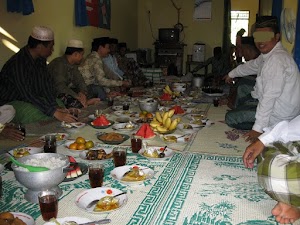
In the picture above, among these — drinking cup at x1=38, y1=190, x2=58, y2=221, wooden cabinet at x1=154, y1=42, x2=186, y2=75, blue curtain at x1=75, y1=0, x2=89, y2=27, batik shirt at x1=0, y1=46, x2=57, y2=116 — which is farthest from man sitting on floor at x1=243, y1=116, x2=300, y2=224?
wooden cabinet at x1=154, y1=42, x2=186, y2=75

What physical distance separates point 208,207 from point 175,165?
0.49 metres

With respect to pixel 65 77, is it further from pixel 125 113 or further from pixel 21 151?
pixel 21 151

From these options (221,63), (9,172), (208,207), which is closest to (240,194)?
(208,207)

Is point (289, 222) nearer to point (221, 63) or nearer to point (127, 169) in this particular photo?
point (127, 169)

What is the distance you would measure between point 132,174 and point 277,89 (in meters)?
1.29

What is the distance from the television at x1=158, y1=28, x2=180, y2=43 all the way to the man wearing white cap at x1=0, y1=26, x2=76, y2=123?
5333 millimetres

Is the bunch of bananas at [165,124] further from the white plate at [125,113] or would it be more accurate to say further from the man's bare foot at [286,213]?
the man's bare foot at [286,213]

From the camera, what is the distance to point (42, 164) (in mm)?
1397

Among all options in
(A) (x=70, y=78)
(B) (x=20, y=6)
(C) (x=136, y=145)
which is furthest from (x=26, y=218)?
(A) (x=70, y=78)

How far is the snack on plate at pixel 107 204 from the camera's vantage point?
1293mm

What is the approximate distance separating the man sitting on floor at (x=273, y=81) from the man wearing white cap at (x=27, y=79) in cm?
183

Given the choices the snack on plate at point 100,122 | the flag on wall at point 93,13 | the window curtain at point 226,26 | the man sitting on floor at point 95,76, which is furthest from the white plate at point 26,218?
the window curtain at point 226,26

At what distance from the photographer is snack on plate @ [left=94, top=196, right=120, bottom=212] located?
4.24ft

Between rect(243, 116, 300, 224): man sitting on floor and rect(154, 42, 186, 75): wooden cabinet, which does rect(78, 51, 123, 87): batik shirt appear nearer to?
rect(243, 116, 300, 224): man sitting on floor
